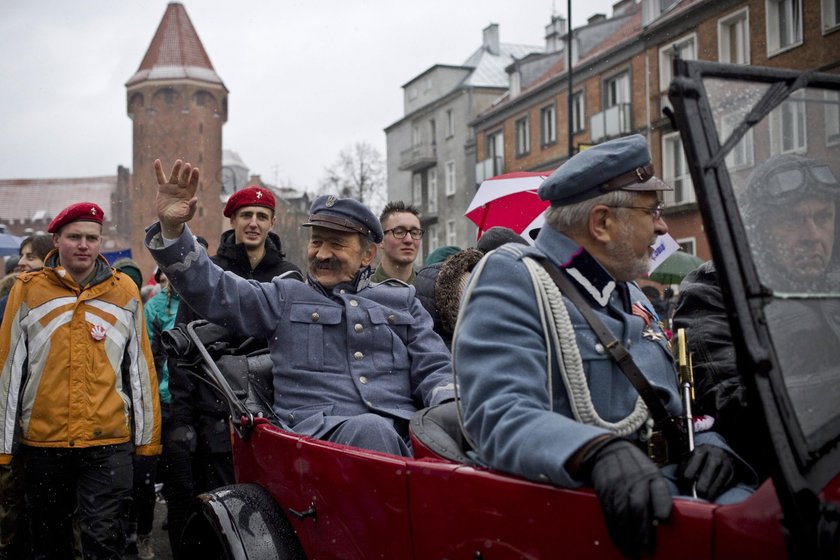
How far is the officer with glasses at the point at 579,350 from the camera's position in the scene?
2.22 meters

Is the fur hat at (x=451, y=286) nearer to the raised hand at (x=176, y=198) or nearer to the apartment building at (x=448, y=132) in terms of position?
the raised hand at (x=176, y=198)

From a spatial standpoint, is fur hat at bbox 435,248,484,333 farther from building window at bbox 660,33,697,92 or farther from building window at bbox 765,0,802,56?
building window at bbox 660,33,697,92

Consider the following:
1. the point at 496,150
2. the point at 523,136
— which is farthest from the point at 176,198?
the point at 496,150

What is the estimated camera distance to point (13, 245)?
41.5ft

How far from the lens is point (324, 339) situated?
4.01m

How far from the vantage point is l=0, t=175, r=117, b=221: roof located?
8738cm

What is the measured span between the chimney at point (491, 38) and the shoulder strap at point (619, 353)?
52.1 m

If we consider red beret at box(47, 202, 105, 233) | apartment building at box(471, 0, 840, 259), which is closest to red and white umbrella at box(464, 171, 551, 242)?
red beret at box(47, 202, 105, 233)

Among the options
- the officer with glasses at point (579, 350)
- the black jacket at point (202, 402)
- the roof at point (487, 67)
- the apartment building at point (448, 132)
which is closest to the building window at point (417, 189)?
the apartment building at point (448, 132)

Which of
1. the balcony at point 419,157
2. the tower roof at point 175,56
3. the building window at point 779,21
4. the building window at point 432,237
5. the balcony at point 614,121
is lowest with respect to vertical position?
the building window at point 432,237

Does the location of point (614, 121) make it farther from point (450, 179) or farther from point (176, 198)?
point (176, 198)

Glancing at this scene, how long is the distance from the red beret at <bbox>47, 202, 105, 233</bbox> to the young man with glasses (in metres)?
2.03

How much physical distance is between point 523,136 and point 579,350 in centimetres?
4058

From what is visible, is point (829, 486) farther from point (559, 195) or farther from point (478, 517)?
point (559, 195)
